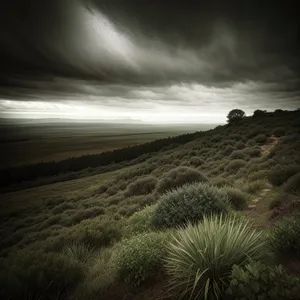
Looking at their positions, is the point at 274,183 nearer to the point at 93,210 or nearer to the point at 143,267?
the point at 143,267

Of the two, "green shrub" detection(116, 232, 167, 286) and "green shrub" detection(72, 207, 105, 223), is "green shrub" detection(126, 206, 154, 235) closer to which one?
"green shrub" detection(116, 232, 167, 286)

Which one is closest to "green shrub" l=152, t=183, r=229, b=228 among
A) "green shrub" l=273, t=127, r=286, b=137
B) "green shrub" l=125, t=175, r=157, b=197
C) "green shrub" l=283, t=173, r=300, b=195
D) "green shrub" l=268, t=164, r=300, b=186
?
"green shrub" l=283, t=173, r=300, b=195

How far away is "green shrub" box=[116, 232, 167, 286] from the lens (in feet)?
11.3

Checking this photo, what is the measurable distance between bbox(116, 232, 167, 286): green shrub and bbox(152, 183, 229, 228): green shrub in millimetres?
1690

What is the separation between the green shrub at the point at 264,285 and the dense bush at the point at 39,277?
2790 mm

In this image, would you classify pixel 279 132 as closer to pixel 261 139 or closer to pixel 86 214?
pixel 261 139

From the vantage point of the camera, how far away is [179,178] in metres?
12.0

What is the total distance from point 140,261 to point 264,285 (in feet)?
6.18

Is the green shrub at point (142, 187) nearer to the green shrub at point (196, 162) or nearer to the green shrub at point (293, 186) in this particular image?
the green shrub at point (196, 162)

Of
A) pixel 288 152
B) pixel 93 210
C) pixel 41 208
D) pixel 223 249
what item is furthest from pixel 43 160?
pixel 223 249

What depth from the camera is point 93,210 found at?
1426 cm

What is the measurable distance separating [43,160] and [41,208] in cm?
5519

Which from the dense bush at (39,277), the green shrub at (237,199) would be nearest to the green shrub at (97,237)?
the dense bush at (39,277)

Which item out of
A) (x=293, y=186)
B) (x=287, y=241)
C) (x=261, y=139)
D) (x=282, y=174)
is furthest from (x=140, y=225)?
(x=261, y=139)
